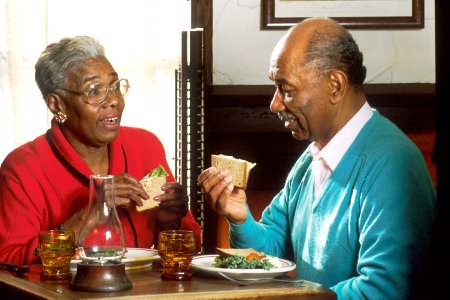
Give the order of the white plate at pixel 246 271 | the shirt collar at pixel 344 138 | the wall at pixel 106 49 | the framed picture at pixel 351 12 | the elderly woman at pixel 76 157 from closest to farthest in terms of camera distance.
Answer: the white plate at pixel 246 271, the shirt collar at pixel 344 138, the elderly woman at pixel 76 157, the framed picture at pixel 351 12, the wall at pixel 106 49

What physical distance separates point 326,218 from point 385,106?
1.59 m

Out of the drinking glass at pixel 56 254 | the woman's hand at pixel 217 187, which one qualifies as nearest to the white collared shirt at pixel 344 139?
the woman's hand at pixel 217 187

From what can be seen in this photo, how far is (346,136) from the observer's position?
244cm

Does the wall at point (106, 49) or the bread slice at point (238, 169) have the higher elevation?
the wall at point (106, 49)

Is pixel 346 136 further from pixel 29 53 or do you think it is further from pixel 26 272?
pixel 29 53

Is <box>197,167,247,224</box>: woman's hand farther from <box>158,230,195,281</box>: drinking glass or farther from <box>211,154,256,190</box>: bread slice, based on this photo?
<box>158,230,195,281</box>: drinking glass

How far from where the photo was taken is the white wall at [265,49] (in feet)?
12.9

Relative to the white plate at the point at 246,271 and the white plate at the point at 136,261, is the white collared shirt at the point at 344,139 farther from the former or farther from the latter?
the white plate at the point at 136,261

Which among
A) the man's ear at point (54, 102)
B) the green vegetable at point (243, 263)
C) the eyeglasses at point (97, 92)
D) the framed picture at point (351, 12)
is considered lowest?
the green vegetable at point (243, 263)

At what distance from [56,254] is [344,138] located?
0.91m

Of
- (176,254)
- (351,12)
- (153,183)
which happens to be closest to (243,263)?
(176,254)

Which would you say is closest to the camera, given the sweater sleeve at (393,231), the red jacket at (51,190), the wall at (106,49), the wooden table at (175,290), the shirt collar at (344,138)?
the wooden table at (175,290)

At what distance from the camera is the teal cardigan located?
2098 mm

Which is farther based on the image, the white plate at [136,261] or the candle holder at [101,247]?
the white plate at [136,261]
